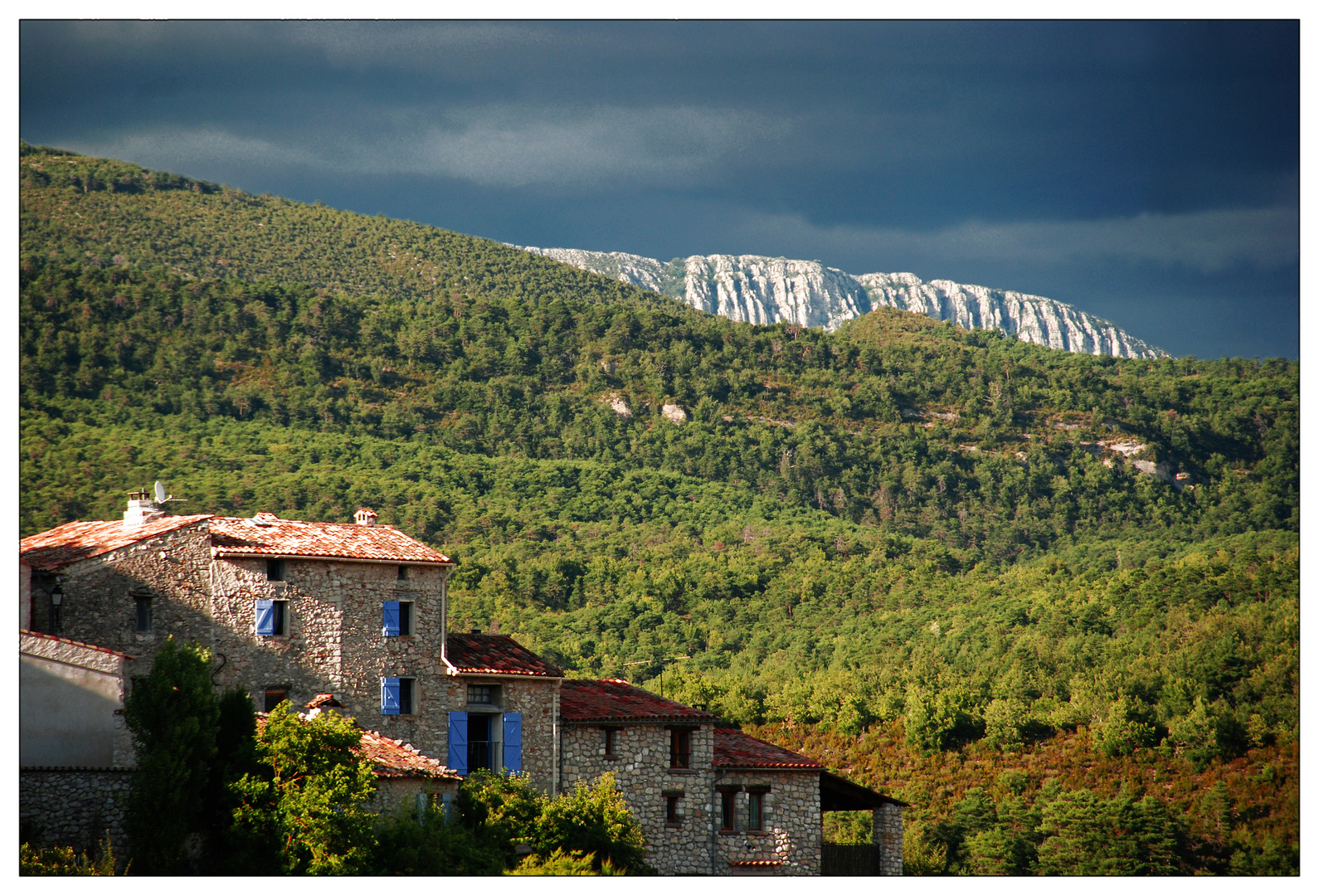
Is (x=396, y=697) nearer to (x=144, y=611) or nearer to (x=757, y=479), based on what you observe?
(x=144, y=611)

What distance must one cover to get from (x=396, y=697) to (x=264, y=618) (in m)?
2.82

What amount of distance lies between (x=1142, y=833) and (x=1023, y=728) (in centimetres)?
1182

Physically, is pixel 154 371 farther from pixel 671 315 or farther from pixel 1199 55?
pixel 1199 55

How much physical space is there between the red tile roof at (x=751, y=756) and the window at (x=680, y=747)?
649mm

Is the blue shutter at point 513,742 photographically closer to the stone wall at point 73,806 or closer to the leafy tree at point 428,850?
the leafy tree at point 428,850

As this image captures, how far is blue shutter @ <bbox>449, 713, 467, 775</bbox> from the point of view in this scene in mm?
25531

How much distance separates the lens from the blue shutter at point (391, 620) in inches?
1017

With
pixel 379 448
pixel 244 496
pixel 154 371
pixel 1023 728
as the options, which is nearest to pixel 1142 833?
pixel 1023 728

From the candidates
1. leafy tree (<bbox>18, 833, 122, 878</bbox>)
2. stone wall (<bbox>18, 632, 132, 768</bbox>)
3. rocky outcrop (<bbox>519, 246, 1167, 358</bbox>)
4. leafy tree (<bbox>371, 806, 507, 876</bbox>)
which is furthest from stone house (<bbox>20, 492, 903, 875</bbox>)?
rocky outcrop (<bbox>519, 246, 1167, 358</bbox>)

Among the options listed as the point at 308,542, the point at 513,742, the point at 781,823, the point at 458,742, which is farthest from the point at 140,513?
the point at 781,823

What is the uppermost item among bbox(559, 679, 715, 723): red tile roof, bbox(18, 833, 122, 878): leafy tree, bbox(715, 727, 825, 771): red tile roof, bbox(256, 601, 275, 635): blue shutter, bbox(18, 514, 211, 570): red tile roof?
bbox(18, 514, 211, 570): red tile roof

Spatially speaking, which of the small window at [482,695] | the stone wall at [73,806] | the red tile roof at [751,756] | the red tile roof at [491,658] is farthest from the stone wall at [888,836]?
the stone wall at [73,806]

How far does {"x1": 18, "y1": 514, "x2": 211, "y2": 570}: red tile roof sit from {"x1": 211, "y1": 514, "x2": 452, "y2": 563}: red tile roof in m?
0.63

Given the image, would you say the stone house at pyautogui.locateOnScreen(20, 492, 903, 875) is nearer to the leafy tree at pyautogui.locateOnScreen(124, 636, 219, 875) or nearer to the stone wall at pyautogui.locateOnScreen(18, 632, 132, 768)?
the stone wall at pyautogui.locateOnScreen(18, 632, 132, 768)
